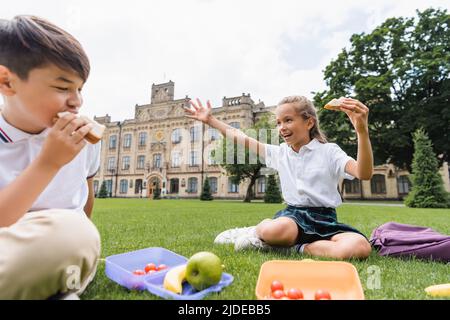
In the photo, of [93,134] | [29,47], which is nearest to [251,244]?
[93,134]

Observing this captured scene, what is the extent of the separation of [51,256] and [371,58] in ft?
87.8

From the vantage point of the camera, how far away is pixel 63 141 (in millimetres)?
1300

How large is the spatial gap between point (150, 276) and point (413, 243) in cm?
264

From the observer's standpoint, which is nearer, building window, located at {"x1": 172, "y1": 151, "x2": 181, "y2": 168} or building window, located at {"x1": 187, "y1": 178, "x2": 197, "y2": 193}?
building window, located at {"x1": 187, "y1": 178, "x2": 197, "y2": 193}

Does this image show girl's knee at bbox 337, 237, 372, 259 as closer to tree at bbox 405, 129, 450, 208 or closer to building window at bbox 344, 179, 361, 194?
tree at bbox 405, 129, 450, 208

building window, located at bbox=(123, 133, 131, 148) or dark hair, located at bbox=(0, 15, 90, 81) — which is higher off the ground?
building window, located at bbox=(123, 133, 131, 148)

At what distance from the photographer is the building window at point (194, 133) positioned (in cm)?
3609

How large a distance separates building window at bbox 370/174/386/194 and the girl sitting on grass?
3077 cm

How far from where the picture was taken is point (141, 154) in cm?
3891

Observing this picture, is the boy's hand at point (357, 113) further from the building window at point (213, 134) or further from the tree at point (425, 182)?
the building window at point (213, 134)

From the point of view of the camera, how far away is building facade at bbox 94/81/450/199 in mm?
31000

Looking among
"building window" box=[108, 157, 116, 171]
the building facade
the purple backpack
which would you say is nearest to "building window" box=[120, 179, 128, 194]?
the building facade
